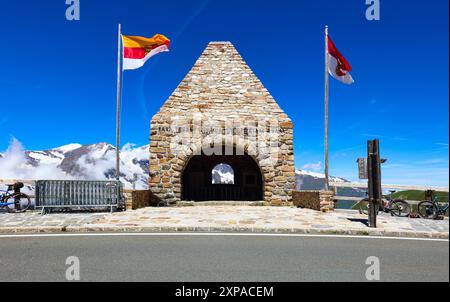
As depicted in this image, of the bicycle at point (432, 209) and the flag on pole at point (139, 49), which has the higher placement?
the flag on pole at point (139, 49)

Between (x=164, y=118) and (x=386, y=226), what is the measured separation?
10.5 meters

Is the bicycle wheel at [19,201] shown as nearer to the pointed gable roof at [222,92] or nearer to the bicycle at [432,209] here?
the pointed gable roof at [222,92]

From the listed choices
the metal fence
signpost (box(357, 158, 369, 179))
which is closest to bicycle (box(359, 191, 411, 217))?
signpost (box(357, 158, 369, 179))

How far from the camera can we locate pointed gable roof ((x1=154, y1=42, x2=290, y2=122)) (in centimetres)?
1527

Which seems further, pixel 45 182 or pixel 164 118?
pixel 164 118

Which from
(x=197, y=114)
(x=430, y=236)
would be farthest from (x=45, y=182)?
(x=430, y=236)

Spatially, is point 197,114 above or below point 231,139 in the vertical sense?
above

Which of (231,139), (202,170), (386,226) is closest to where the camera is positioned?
(386,226)

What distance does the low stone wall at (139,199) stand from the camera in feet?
39.7

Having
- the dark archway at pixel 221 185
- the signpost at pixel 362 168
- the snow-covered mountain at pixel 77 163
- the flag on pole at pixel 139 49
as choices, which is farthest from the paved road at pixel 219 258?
the snow-covered mountain at pixel 77 163

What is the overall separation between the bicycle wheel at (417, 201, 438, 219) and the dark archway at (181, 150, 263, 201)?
11.2 meters

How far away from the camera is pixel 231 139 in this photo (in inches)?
583

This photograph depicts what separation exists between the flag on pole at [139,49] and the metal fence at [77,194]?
539 centimetres
